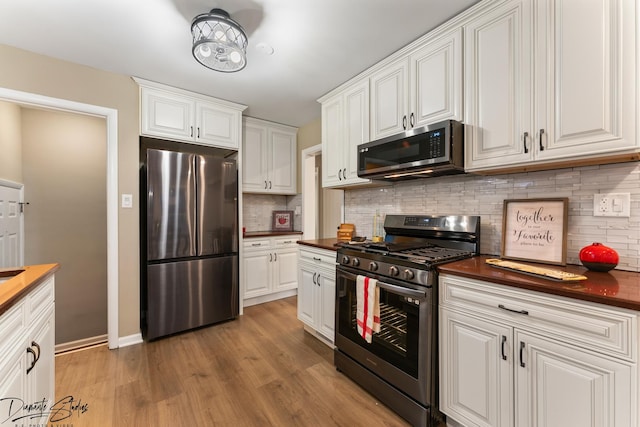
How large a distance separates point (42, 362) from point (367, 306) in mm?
1785

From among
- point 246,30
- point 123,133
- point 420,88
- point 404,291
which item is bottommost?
point 404,291

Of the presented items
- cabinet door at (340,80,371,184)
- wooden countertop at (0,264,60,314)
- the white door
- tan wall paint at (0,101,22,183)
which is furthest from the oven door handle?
tan wall paint at (0,101,22,183)

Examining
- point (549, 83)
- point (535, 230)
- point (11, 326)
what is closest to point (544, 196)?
point (535, 230)

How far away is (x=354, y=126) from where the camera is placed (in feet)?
8.34

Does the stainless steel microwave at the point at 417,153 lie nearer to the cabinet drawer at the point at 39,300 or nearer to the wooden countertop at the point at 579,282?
the wooden countertop at the point at 579,282

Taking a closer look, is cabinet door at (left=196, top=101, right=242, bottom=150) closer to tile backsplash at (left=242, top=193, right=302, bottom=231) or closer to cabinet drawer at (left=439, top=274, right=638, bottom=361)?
tile backsplash at (left=242, top=193, right=302, bottom=231)

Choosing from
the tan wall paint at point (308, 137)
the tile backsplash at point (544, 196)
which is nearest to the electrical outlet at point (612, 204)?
the tile backsplash at point (544, 196)

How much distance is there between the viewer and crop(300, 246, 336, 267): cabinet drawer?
232 centimetres

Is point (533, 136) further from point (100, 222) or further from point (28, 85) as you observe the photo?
point (100, 222)

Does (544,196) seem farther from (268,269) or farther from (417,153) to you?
(268,269)

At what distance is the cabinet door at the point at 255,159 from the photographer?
3.59m

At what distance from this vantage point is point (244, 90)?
2.83 m

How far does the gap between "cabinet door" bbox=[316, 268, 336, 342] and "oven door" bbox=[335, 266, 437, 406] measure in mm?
312

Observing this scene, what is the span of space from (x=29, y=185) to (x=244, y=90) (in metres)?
2.85
